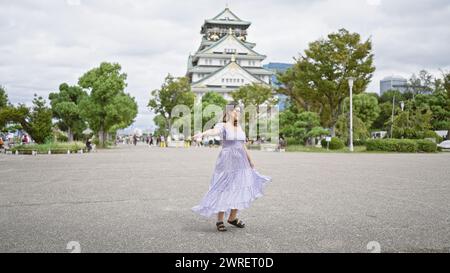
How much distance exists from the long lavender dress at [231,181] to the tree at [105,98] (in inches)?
1434

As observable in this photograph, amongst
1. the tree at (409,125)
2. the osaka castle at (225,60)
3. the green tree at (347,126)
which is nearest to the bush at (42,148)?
the green tree at (347,126)

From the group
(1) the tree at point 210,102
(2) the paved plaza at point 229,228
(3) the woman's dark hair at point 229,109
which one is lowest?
(2) the paved plaza at point 229,228

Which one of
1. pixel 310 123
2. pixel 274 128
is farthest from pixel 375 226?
pixel 274 128

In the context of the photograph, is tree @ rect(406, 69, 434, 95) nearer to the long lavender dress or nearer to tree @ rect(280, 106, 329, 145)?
tree @ rect(280, 106, 329, 145)

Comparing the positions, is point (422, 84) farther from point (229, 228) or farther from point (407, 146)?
point (229, 228)

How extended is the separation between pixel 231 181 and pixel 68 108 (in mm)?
47902

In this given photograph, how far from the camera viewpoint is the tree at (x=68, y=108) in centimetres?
4972

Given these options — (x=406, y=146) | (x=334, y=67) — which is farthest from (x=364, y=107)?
(x=406, y=146)

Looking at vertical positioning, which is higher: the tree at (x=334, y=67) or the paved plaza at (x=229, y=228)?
the tree at (x=334, y=67)

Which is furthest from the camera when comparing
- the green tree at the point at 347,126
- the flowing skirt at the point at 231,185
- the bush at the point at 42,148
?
the green tree at the point at 347,126

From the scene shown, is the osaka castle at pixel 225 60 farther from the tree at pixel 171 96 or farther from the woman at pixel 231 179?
the woman at pixel 231 179

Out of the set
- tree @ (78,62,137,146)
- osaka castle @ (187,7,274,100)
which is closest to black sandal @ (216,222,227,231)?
tree @ (78,62,137,146)

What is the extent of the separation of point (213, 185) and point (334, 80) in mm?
32020
